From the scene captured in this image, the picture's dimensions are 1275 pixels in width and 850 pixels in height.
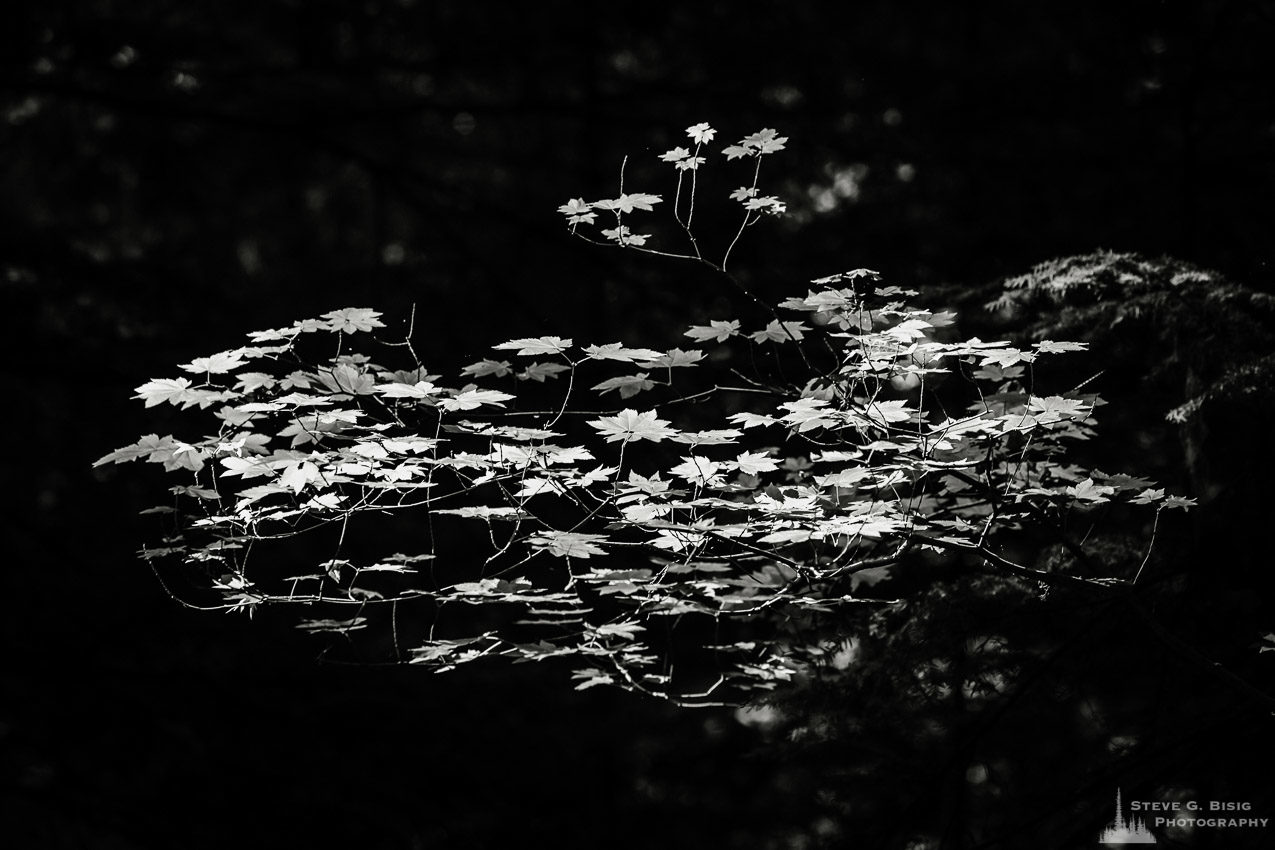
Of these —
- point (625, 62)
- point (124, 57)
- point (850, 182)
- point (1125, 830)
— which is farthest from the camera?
point (625, 62)

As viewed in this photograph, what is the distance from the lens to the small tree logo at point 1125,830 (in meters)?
2.52


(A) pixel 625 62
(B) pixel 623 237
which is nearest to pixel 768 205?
(B) pixel 623 237

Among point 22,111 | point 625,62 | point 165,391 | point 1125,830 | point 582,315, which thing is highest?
point 625,62

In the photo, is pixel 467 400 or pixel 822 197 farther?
pixel 822 197

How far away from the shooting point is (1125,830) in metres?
2.56

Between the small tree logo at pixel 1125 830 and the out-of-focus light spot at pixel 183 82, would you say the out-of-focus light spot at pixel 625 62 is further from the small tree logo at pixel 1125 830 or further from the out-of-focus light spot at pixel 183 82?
the small tree logo at pixel 1125 830

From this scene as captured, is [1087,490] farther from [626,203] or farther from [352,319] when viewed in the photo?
[352,319]

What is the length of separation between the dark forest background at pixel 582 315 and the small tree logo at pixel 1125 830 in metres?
0.04

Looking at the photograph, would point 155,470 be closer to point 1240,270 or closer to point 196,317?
point 196,317

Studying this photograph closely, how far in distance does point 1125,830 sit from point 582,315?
14.7 ft

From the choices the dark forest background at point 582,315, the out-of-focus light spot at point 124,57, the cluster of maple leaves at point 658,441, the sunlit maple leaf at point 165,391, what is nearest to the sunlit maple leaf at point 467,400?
the cluster of maple leaves at point 658,441

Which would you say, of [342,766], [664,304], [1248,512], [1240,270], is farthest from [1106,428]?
[342,766]

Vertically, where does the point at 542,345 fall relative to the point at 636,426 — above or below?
above

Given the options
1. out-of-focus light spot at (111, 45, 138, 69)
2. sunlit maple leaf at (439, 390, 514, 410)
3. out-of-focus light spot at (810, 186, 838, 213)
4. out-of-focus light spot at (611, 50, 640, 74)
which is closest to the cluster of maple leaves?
sunlit maple leaf at (439, 390, 514, 410)
